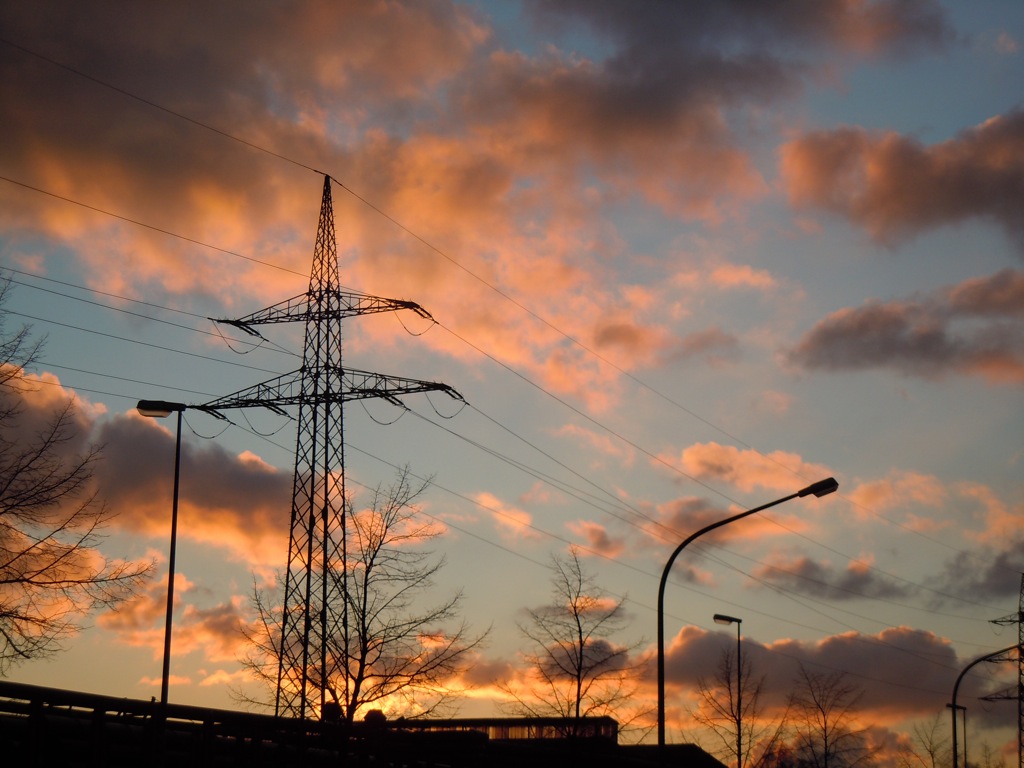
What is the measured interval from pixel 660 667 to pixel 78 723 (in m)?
16.0

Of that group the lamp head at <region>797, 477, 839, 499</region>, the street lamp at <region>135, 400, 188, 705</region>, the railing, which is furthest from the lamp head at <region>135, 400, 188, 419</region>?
the lamp head at <region>797, 477, 839, 499</region>

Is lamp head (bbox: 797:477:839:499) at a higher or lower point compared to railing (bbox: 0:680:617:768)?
higher

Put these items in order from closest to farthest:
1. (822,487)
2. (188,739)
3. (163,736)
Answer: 1. (163,736)
2. (188,739)
3. (822,487)

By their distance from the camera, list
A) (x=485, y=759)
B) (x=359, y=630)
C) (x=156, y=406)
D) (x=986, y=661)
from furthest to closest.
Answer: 1. (x=986, y=661)
2. (x=359, y=630)
3. (x=156, y=406)
4. (x=485, y=759)

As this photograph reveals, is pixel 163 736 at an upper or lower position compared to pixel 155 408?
lower

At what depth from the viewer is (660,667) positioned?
29.8 m

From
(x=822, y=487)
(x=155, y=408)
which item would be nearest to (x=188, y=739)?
(x=155, y=408)

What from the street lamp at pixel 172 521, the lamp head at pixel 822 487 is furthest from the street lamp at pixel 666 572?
the street lamp at pixel 172 521

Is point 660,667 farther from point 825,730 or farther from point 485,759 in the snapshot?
point 825,730

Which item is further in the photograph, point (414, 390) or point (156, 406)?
point (414, 390)

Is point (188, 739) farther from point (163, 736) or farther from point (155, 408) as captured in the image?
point (155, 408)

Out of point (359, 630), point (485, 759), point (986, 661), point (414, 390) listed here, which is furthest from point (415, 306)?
point (986, 661)

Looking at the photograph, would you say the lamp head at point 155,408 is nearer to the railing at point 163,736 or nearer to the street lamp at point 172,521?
the street lamp at point 172,521

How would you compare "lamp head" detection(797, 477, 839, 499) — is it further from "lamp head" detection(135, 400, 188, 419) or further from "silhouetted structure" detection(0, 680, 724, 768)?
"lamp head" detection(135, 400, 188, 419)
